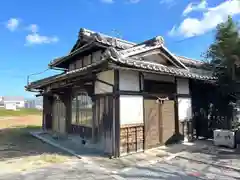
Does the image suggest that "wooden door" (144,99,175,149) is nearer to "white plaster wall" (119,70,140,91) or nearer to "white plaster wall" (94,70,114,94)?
"white plaster wall" (119,70,140,91)

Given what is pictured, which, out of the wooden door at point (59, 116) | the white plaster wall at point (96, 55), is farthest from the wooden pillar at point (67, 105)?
the white plaster wall at point (96, 55)

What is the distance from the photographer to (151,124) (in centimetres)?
822

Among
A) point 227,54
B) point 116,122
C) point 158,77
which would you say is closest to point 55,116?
point 116,122

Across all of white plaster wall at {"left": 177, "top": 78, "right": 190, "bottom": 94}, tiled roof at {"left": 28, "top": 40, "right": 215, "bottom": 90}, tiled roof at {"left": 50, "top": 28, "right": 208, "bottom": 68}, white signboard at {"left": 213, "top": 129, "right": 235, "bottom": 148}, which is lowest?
white signboard at {"left": 213, "top": 129, "right": 235, "bottom": 148}

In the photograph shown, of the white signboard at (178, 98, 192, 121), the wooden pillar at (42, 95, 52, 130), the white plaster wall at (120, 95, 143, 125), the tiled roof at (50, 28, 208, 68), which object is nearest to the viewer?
the white plaster wall at (120, 95, 143, 125)

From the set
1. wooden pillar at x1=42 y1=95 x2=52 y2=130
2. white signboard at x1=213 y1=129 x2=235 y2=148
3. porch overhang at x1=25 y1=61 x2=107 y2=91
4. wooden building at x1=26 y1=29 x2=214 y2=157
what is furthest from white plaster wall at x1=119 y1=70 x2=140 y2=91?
wooden pillar at x1=42 y1=95 x2=52 y2=130

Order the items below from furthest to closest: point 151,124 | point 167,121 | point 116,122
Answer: point 167,121
point 151,124
point 116,122

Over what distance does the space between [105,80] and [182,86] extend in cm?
402

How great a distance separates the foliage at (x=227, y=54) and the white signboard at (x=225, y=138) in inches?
83.0

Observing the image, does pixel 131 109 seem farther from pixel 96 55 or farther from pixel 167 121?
pixel 96 55

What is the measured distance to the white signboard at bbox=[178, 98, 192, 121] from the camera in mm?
9601

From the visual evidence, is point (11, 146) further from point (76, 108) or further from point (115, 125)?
point (115, 125)

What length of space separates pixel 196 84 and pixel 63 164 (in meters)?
7.58

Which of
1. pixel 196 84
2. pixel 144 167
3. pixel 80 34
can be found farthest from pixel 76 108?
pixel 196 84
